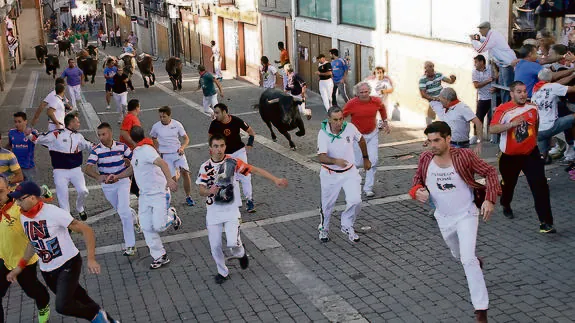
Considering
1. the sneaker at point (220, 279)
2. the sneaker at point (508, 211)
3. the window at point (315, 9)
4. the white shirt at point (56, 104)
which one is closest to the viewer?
the sneaker at point (220, 279)

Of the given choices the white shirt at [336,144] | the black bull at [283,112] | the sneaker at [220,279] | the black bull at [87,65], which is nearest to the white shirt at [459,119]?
the white shirt at [336,144]

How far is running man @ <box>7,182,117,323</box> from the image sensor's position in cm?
707

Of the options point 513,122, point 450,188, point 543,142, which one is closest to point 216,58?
point 543,142

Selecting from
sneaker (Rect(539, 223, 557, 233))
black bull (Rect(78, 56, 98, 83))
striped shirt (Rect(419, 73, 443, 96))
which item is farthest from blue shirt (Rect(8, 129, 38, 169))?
black bull (Rect(78, 56, 98, 83))

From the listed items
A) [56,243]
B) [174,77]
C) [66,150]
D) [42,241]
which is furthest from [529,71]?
[174,77]

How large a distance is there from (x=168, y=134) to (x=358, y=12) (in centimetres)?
1226

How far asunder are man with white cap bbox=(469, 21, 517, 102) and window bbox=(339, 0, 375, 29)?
6968 mm

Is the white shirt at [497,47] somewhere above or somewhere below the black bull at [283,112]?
above

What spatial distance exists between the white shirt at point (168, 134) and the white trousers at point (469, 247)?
605cm

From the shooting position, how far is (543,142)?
1287 cm

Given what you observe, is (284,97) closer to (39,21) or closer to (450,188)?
(450,188)

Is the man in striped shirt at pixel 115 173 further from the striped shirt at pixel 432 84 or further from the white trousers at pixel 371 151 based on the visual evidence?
the striped shirt at pixel 432 84

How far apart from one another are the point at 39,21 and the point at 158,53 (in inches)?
396

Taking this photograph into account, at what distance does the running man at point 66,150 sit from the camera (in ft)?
37.3
